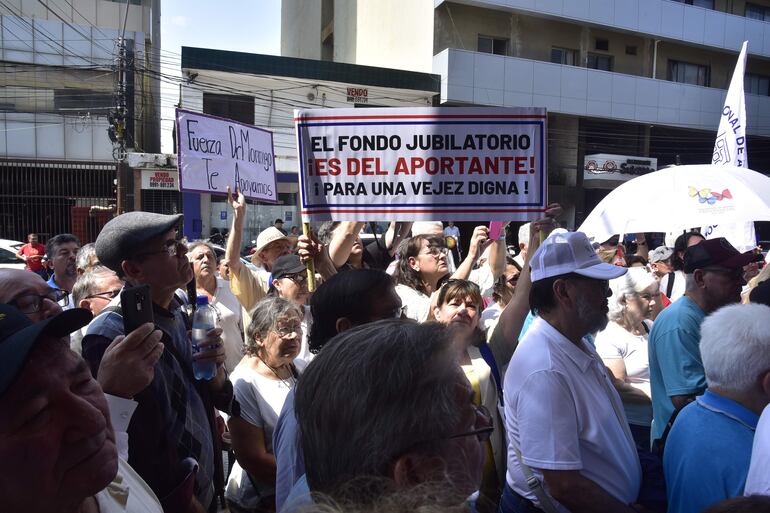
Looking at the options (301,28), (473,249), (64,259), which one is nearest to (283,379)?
(473,249)

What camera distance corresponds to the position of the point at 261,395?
3.21 m

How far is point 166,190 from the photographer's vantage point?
2327cm

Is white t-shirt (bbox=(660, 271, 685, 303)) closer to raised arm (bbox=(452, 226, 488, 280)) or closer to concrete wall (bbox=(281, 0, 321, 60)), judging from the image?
raised arm (bbox=(452, 226, 488, 280))

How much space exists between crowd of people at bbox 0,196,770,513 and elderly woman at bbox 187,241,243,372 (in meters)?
0.02

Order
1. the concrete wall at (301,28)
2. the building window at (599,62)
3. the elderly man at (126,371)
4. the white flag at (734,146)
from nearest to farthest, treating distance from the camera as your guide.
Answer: the elderly man at (126,371) → the white flag at (734,146) → the building window at (599,62) → the concrete wall at (301,28)

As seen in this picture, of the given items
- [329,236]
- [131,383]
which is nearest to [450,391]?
[131,383]

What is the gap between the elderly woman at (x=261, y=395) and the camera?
3055mm

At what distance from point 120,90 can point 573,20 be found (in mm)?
16414

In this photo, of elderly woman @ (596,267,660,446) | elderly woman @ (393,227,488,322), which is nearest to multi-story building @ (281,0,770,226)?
elderly woman @ (393,227,488,322)

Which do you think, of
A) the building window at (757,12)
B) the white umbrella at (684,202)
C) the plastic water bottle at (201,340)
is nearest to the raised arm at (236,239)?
the plastic water bottle at (201,340)

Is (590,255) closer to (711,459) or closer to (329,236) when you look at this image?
(711,459)

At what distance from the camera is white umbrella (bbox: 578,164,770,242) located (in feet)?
17.2

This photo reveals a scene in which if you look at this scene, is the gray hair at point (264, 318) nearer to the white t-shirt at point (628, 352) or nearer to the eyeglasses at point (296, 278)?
the eyeglasses at point (296, 278)

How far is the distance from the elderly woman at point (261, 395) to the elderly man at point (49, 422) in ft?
5.37
